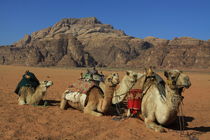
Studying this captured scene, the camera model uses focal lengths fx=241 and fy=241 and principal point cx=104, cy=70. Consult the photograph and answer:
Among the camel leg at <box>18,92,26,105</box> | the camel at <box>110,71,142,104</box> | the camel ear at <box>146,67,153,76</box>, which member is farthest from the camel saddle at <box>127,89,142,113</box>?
the camel leg at <box>18,92,26,105</box>

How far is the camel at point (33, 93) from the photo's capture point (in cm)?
899

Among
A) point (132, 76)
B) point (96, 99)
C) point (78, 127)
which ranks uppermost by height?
point (132, 76)

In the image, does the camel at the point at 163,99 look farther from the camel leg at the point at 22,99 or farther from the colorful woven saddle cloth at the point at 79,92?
the camel leg at the point at 22,99

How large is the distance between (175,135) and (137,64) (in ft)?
269

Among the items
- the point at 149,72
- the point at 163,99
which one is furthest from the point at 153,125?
the point at 149,72

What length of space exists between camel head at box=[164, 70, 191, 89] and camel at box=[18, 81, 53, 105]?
195 inches

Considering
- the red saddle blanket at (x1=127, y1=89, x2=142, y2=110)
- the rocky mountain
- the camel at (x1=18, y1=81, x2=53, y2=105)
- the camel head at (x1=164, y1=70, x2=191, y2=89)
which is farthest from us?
the rocky mountain

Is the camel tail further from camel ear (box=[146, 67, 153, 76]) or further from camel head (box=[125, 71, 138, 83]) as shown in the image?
camel ear (box=[146, 67, 153, 76])

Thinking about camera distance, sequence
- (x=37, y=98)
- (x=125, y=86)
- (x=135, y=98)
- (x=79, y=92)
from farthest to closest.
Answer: (x=37, y=98)
(x=79, y=92)
(x=125, y=86)
(x=135, y=98)

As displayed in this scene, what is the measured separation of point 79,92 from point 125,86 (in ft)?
6.20

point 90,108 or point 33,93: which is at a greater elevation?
point 33,93

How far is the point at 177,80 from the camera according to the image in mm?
5340

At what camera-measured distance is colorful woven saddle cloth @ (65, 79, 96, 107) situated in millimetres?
7977

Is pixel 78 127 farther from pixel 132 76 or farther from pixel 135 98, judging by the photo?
pixel 132 76
